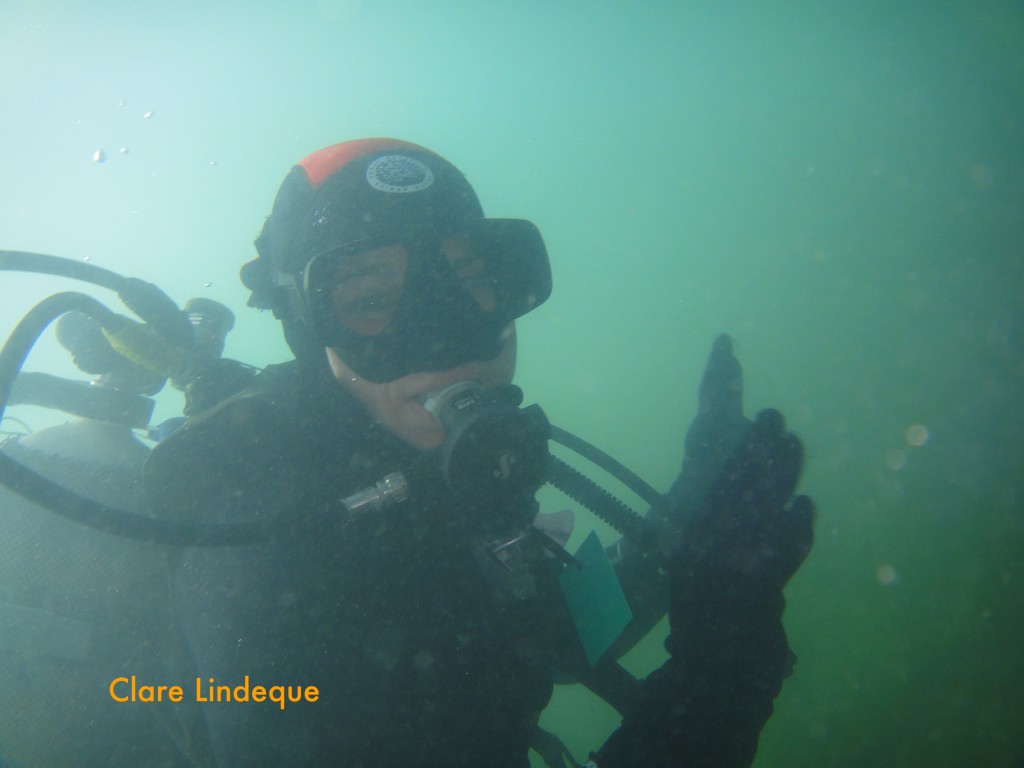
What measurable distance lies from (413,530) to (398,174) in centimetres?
154

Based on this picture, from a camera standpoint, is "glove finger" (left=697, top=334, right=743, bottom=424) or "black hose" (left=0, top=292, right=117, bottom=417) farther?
"glove finger" (left=697, top=334, right=743, bottom=424)

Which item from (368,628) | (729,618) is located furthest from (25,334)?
(729,618)

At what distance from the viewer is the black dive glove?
174 cm

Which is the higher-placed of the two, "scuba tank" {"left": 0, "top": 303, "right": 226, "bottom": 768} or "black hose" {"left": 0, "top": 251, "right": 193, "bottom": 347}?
"black hose" {"left": 0, "top": 251, "right": 193, "bottom": 347}

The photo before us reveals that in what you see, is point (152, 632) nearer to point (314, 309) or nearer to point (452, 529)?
point (452, 529)

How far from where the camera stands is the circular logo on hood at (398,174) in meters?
2.12

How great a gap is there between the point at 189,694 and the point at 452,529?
1.07m

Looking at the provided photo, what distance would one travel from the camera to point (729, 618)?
1.86m

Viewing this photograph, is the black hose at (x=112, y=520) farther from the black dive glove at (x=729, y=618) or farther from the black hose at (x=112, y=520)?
the black dive glove at (x=729, y=618)

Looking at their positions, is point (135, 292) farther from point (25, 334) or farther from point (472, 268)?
point (472, 268)

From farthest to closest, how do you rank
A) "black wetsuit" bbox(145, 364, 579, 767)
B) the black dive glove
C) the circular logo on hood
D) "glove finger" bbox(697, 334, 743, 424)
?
"glove finger" bbox(697, 334, 743, 424)
the circular logo on hood
the black dive glove
"black wetsuit" bbox(145, 364, 579, 767)

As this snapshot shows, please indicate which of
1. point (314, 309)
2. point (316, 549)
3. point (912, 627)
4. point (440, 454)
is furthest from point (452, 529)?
point (912, 627)

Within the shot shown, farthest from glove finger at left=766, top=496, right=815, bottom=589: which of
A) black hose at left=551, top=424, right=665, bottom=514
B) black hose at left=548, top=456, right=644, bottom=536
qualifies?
black hose at left=551, top=424, right=665, bottom=514

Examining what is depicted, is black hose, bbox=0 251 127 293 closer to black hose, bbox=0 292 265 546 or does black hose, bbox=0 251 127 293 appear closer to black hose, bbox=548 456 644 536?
black hose, bbox=0 292 265 546
